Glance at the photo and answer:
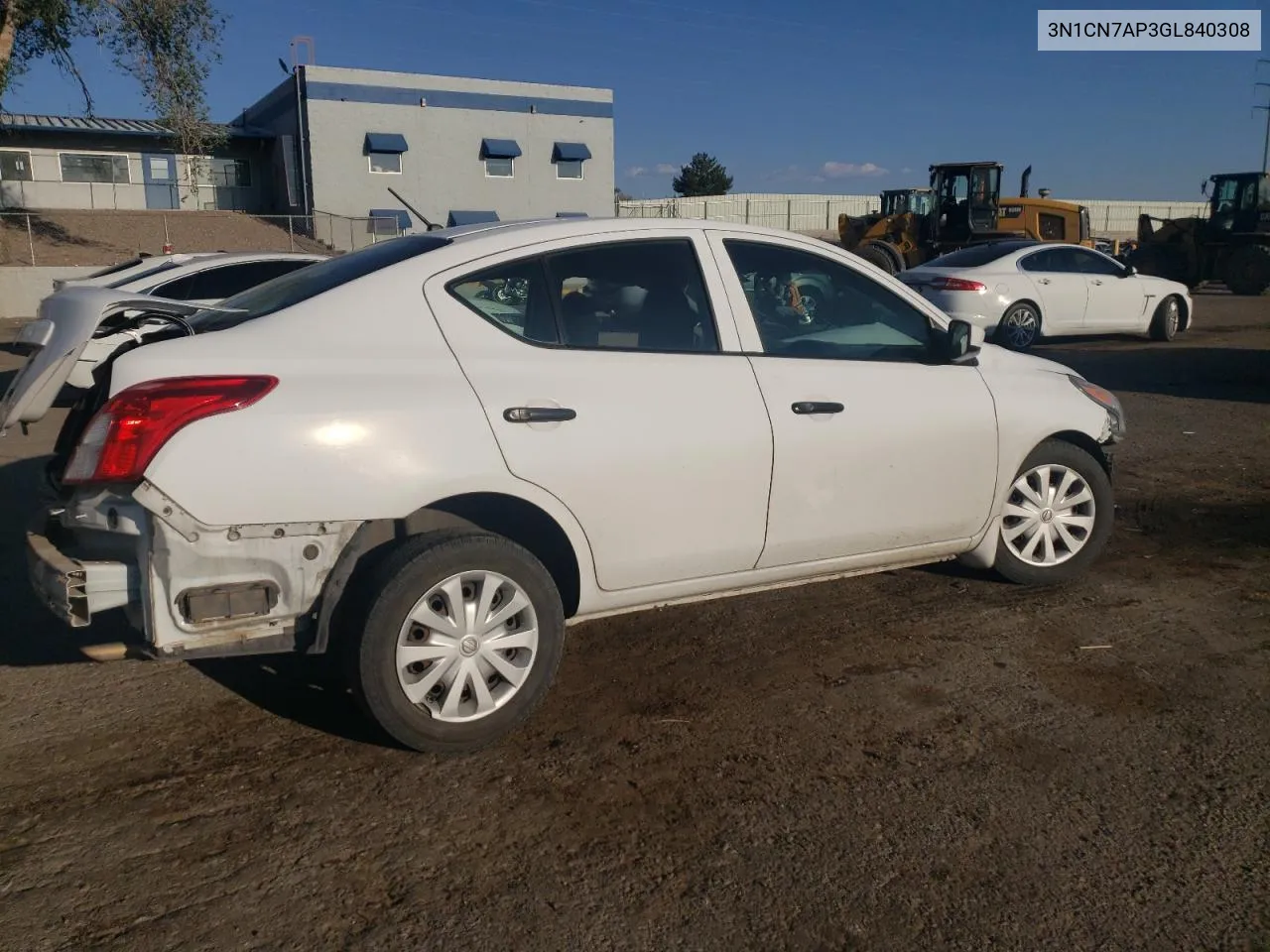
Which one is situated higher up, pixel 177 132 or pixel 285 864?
pixel 177 132

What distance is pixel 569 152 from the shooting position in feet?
141

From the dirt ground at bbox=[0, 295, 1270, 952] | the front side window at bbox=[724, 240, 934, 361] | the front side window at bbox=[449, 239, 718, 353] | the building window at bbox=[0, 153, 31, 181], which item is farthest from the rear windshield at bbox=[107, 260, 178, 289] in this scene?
the building window at bbox=[0, 153, 31, 181]

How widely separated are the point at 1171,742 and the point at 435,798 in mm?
2504

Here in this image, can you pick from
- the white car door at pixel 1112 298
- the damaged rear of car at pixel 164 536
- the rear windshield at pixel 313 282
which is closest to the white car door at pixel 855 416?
the rear windshield at pixel 313 282

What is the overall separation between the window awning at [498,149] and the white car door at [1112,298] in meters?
29.6

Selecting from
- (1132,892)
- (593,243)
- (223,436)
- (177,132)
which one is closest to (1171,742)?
(1132,892)

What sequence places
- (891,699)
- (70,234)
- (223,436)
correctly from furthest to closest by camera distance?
(70,234) < (891,699) < (223,436)

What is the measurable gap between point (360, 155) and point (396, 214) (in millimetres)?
3005

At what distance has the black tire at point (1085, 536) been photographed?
5.14 meters

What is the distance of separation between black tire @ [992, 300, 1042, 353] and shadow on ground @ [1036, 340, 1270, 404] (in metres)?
0.57

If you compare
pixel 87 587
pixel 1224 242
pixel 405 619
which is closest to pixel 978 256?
pixel 405 619

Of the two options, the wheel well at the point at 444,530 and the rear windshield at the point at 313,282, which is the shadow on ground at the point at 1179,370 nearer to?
the wheel well at the point at 444,530

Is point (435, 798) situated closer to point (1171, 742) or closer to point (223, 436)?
point (223, 436)

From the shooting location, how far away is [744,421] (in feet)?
13.6
